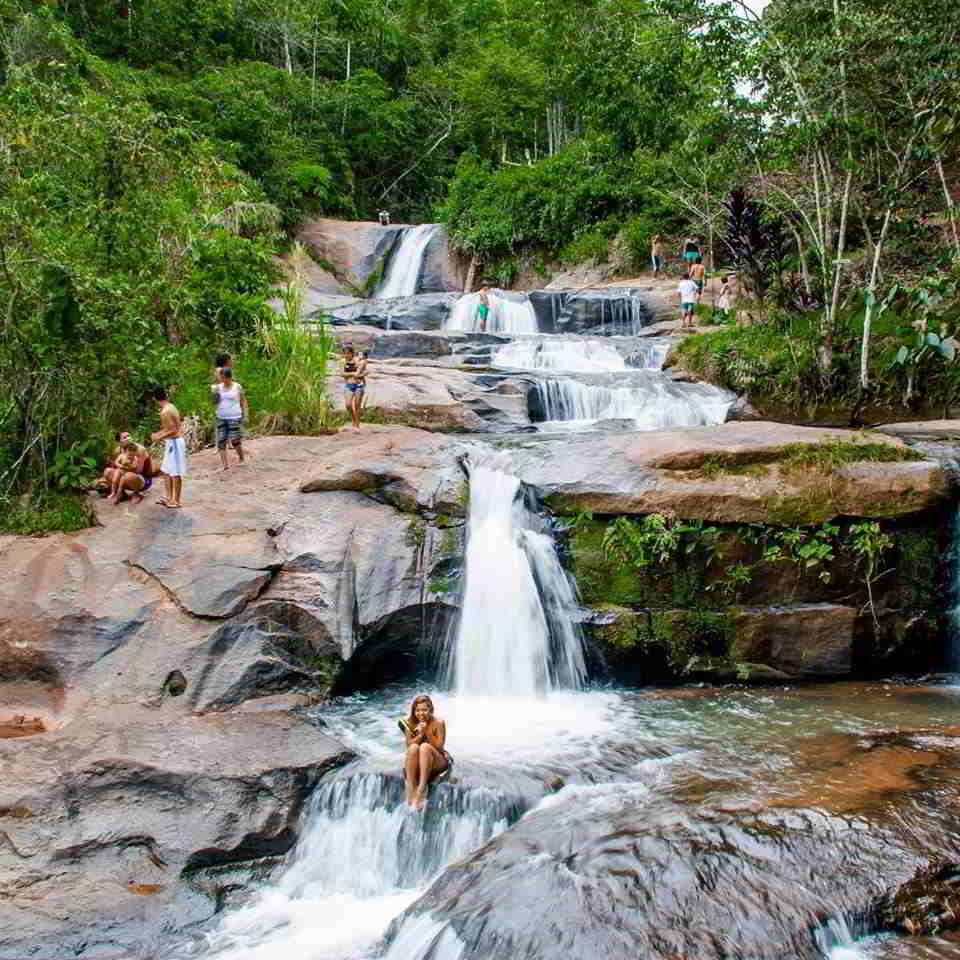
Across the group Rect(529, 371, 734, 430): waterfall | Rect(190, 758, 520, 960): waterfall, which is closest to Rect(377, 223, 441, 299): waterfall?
Rect(529, 371, 734, 430): waterfall

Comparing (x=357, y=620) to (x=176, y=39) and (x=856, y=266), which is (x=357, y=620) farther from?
(x=176, y=39)

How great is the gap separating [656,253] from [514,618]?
16.0 m

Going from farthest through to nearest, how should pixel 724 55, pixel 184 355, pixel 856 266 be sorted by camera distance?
pixel 856 266 → pixel 724 55 → pixel 184 355

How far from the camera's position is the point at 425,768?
6.11 m

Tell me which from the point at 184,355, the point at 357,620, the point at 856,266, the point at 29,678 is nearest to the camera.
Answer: the point at 29,678

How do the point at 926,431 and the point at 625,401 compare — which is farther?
the point at 625,401

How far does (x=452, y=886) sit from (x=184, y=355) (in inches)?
345

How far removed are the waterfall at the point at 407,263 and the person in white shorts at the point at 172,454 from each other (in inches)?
686

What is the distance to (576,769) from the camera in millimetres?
6504

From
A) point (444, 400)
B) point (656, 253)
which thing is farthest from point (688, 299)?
point (444, 400)

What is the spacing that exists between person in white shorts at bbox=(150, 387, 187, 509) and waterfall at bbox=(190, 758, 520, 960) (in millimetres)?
4094

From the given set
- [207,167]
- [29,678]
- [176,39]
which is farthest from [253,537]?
[176,39]

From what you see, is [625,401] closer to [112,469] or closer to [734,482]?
[734,482]

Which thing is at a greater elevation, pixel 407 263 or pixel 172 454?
pixel 407 263
